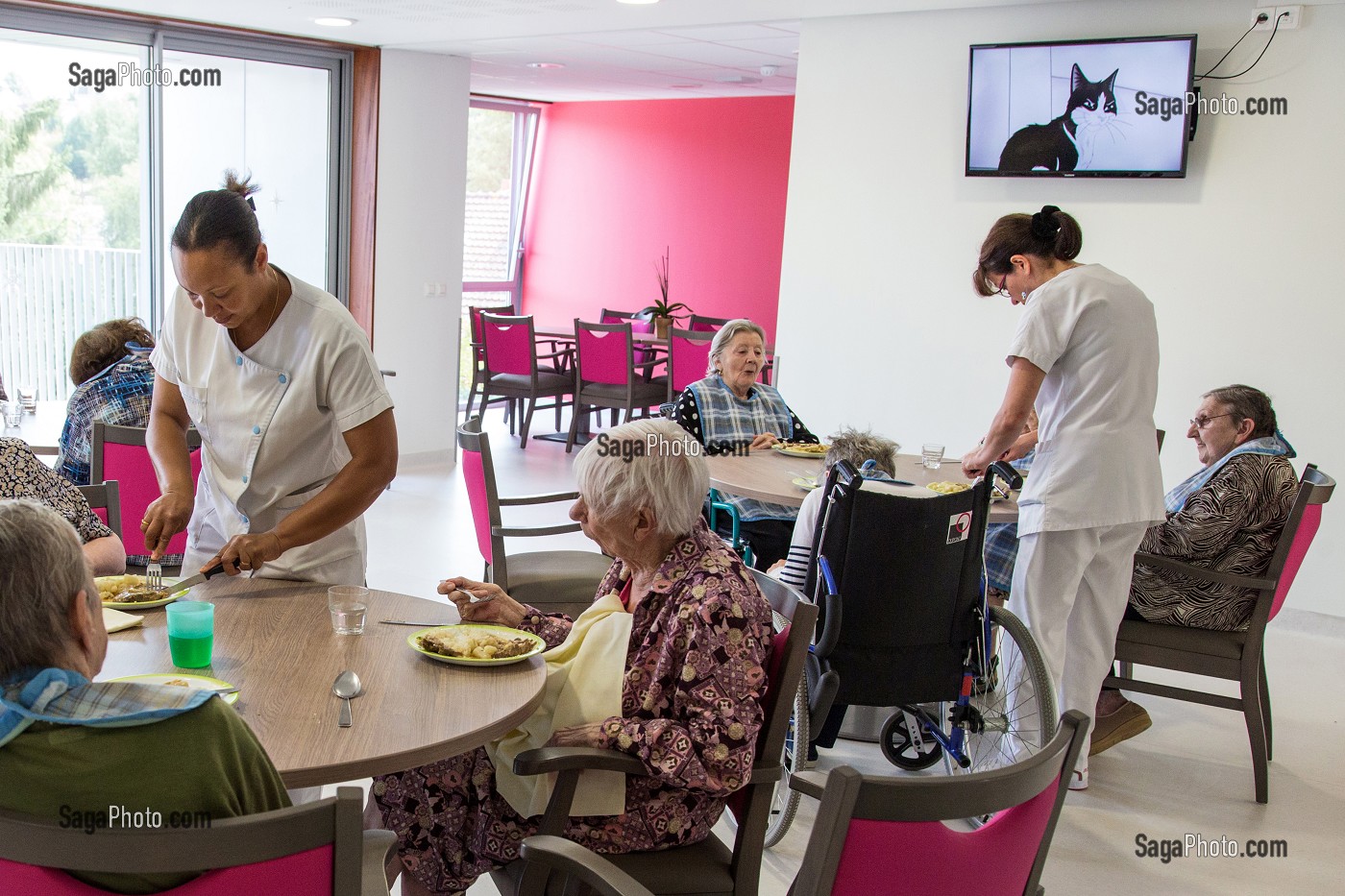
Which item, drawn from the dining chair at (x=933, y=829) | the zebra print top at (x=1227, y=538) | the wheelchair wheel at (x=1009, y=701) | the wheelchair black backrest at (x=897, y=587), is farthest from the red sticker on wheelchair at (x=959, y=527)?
the dining chair at (x=933, y=829)

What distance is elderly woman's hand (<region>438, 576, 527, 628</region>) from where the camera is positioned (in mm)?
2037

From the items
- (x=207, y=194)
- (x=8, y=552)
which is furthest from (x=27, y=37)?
(x=8, y=552)

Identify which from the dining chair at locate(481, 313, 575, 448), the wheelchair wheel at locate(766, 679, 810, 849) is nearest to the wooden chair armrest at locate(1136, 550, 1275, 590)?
the wheelchair wheel at locate(766, 679, 810, 849)

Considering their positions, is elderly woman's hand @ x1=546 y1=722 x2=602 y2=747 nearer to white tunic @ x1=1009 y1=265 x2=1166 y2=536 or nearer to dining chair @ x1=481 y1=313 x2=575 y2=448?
white tunic @ x1=1009 y1=265 x2=1166 y2=536

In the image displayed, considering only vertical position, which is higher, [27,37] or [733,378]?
[27,37]

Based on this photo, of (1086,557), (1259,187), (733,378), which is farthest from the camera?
(1259,187)

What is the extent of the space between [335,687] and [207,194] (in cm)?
94

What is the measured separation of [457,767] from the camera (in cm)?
191

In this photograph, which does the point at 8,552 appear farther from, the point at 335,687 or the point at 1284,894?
the point at 1284,894

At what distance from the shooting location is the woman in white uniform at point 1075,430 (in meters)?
3.03

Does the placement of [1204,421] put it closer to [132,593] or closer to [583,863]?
[583,863]

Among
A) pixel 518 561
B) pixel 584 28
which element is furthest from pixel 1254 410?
pixel 584 28

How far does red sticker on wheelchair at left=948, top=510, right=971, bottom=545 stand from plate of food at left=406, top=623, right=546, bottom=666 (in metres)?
1.17

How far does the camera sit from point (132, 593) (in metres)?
1.99
